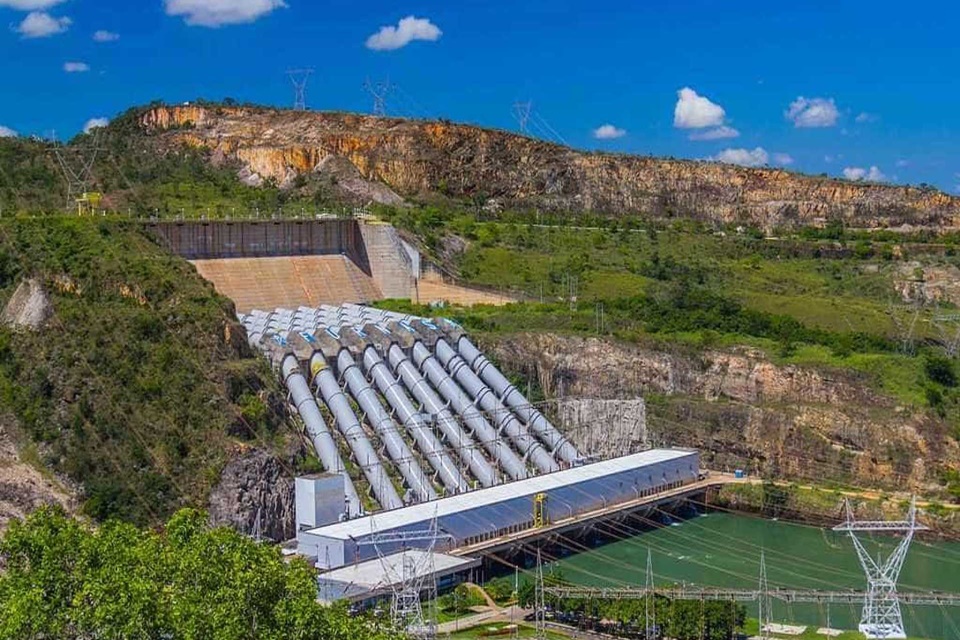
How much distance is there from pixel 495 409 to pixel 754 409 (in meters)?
11.5

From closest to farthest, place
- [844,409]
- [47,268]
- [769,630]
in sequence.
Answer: [769,630] → [47,268] → [844,409]

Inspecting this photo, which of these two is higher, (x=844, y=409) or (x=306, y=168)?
(x=306, y=168)

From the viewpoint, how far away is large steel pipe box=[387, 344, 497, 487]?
52.2 m

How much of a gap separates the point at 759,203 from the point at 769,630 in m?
66.3

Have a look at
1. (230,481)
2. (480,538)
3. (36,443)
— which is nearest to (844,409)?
(480,538)

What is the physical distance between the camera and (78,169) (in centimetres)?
7469

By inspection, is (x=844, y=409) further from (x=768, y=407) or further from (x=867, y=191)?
(x=867, y=191)

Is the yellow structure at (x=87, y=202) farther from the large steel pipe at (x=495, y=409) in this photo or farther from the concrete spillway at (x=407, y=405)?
the large steel pipe at (x=495, y=409)

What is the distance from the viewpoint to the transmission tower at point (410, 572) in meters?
33.6

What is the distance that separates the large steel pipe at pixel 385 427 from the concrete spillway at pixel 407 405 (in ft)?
0.16

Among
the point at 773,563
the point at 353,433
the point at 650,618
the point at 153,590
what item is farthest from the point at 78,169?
the point at 153,590

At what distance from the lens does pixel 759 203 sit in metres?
99.4

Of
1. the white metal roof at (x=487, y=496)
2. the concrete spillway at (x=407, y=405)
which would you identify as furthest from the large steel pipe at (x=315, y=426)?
the white metal roof at (x=487, y=496)

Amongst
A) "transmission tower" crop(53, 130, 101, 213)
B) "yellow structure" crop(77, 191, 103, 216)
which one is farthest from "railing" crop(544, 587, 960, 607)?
"transmission tower" crop(53, 130, 101, 213)
